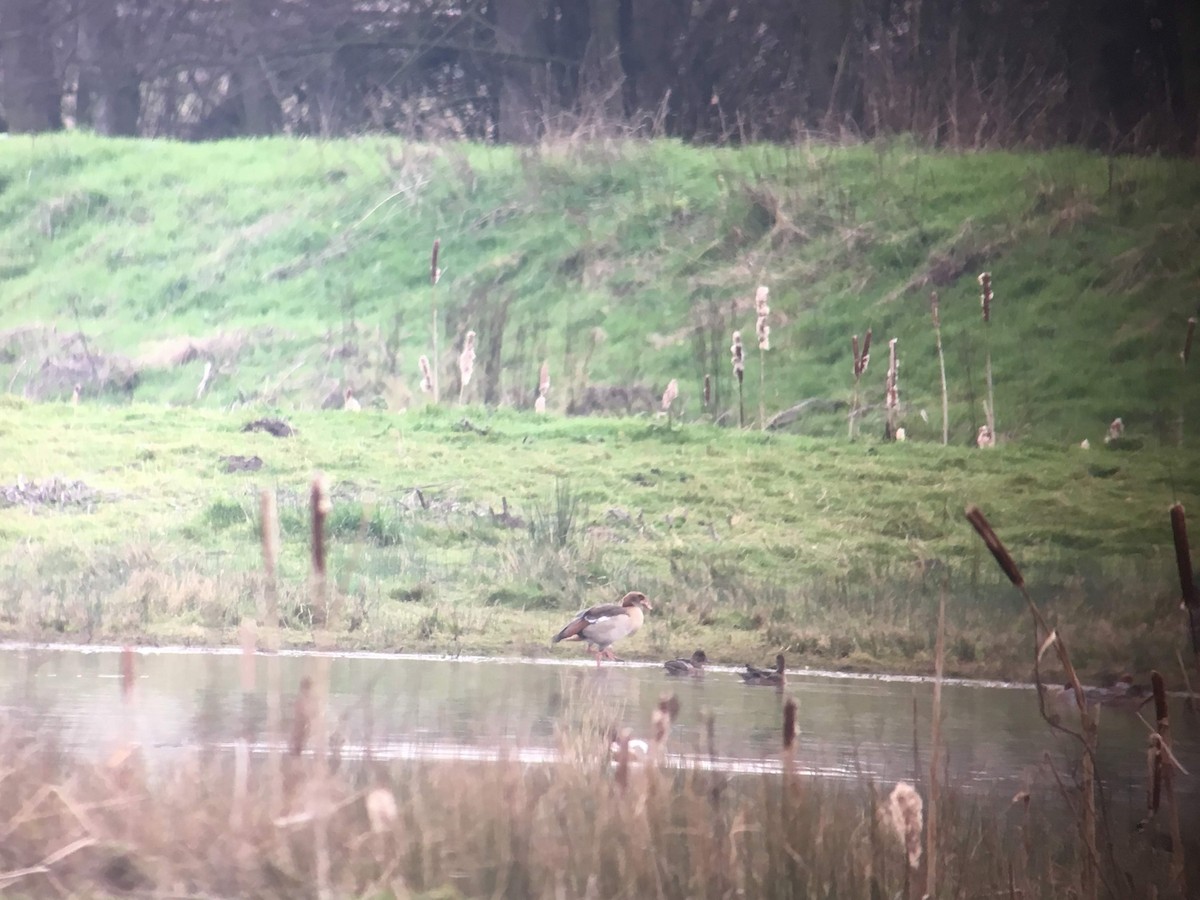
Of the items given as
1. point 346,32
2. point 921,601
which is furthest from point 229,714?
point 346,32

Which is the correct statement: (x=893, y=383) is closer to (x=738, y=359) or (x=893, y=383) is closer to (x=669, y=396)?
(x=738, y=359)

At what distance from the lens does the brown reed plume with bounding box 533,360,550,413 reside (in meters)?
4.09

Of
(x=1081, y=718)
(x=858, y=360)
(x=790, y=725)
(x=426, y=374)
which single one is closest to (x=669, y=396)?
(x=858, y=360)

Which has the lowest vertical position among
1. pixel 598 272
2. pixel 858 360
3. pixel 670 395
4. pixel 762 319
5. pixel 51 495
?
pixel 51 495

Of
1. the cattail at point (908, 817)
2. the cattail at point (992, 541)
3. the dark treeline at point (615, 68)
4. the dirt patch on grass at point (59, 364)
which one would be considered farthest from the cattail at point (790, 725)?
the dirt patch on grass at point (59, 364)

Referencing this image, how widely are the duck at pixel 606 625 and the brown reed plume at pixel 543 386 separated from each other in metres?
0.71

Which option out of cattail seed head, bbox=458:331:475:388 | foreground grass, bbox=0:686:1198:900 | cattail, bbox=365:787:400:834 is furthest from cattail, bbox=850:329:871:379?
cattail, bbox=365:787:400:834

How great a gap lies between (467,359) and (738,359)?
2.73ft

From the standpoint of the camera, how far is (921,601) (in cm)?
371

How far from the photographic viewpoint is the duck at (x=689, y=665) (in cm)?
361

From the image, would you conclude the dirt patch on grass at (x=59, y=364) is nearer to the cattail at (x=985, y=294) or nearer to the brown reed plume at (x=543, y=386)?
the brown reed plume at (x=543, y=386)

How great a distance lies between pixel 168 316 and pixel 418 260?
2.60ft

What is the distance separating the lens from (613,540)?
385 cm

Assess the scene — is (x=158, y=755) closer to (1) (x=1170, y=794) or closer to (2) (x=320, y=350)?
(2) (x=320, y=350)
